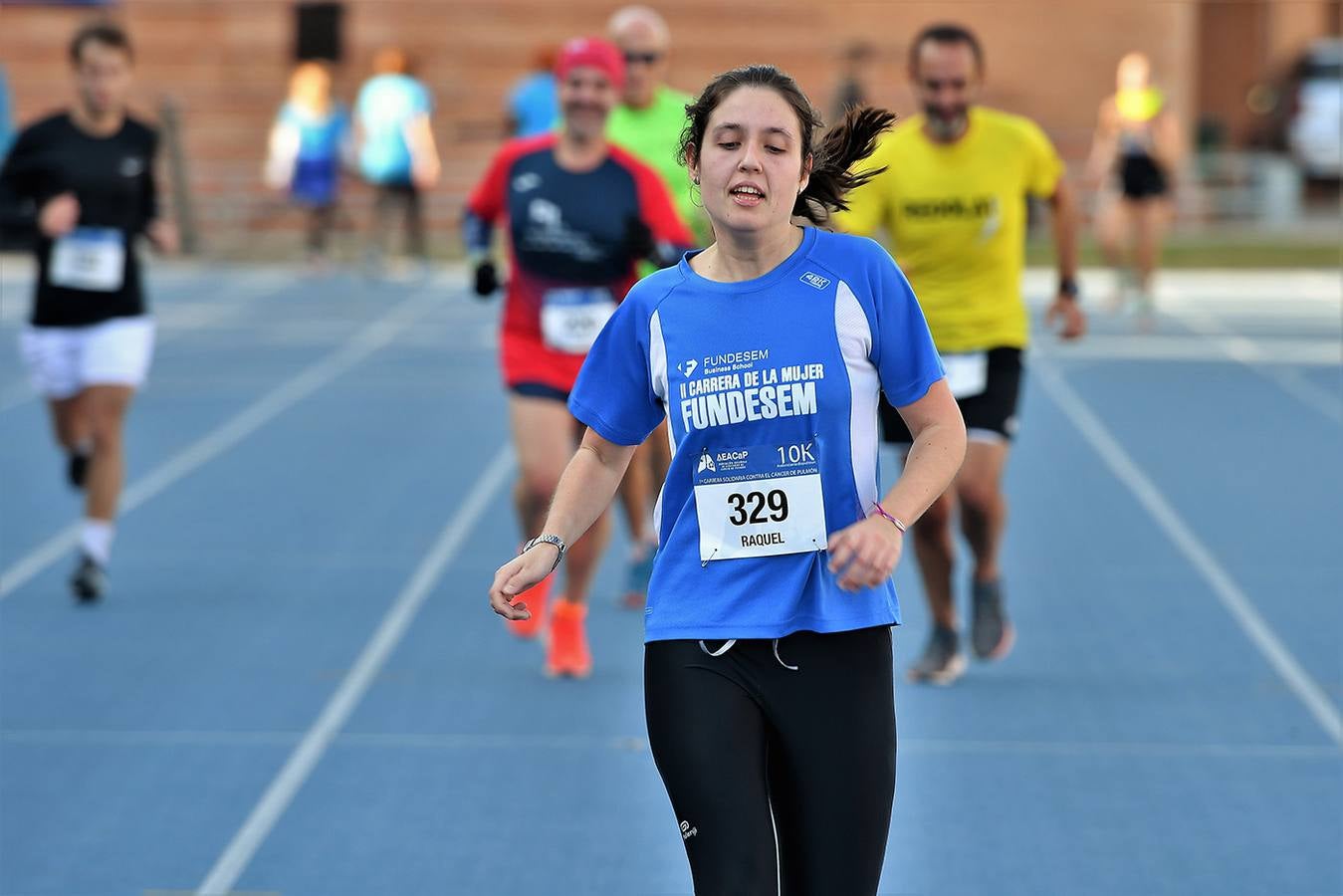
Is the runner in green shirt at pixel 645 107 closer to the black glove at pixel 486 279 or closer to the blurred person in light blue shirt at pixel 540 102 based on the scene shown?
the black glove at pixel 486 279

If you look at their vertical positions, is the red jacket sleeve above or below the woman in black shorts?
above

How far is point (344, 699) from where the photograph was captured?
7.16m

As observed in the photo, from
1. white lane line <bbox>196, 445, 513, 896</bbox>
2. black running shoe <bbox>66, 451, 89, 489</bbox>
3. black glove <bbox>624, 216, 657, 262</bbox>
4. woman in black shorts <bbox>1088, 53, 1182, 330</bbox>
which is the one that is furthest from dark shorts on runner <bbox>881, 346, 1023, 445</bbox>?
woman in black shorts <bbox>1088, 53, 1182, 330</bbox>

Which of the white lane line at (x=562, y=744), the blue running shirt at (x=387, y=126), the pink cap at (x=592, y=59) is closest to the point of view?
the white lane line at (x=562, y=744)

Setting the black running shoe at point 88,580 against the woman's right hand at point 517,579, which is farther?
the black running shoe at point 88,580

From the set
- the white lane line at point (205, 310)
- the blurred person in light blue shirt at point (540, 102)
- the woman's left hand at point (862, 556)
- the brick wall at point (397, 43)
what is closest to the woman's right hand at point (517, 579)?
the woman's left hand at point (862, 556)

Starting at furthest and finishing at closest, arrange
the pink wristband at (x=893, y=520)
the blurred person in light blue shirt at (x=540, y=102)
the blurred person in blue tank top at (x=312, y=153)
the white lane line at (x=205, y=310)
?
1. the blurred person in blue tank top at (x=312, y=153)
2. the white lane line at (x=205, y=310)
3. the blurred person in light blue shirt at (x=540, y=102)
4. the pink wristband at (x=893, y=520)

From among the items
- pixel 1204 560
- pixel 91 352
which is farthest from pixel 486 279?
pixel 1204 560

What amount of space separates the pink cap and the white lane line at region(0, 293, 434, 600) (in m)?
3.16

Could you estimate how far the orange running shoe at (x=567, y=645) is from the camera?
294 inches

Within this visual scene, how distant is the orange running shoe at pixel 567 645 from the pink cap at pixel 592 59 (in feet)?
5.68

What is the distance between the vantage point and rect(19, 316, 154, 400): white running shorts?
870 centimetres

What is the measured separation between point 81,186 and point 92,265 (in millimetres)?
326

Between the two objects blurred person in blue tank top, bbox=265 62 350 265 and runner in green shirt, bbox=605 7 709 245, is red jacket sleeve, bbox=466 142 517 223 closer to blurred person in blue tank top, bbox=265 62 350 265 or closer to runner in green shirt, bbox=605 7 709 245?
runner in green shirt, bbox=605 7 709 245
